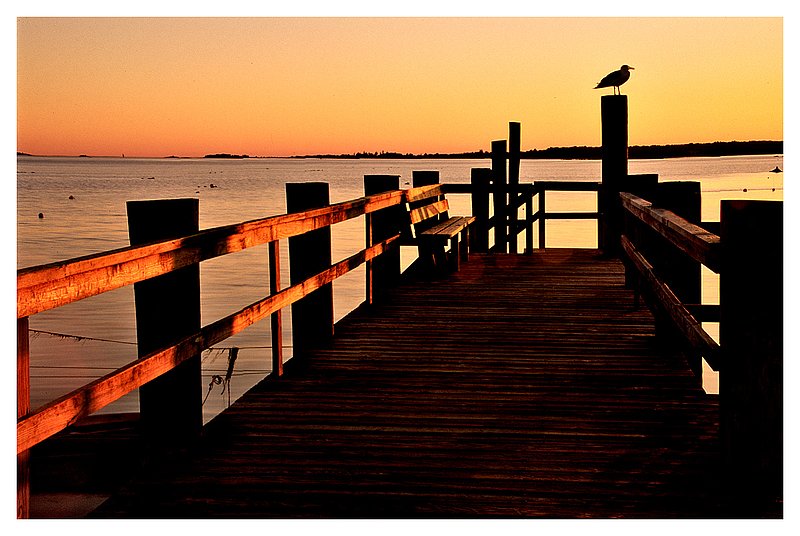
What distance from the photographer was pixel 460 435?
4227 millimetres

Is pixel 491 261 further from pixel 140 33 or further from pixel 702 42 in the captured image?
pixel 140 33

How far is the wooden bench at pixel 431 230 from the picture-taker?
30.0ft

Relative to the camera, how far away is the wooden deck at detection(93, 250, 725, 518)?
3.43 meters

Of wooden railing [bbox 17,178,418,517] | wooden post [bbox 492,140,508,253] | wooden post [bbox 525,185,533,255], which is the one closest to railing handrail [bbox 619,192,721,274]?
wooden railing [bbox 17,178,418,517]

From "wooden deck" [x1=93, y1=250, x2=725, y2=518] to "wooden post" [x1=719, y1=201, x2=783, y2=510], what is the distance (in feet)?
0.60

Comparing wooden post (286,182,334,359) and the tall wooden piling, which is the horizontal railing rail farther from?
the tall wooden piling

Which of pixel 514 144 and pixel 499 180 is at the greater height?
pixel 514 144

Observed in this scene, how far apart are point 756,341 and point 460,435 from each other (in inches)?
51.8

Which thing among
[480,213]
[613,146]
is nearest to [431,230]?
[613,146]

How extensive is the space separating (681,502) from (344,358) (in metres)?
2.80

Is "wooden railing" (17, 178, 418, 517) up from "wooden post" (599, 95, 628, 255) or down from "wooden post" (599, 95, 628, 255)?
down

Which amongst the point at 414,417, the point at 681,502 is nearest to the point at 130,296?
the point at 414,417

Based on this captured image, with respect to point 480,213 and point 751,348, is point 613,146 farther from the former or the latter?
point 751,348
